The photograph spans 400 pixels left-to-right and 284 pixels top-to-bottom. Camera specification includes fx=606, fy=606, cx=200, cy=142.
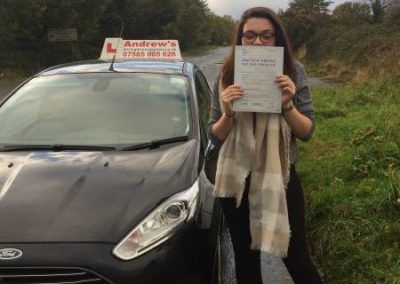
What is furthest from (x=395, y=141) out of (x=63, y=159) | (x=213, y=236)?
(x=63, y=159)

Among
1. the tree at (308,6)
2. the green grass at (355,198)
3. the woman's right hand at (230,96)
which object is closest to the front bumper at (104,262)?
the woman's right hand at (230,96)

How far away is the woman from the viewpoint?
289 cm

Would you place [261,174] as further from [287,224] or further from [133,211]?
[133,211]

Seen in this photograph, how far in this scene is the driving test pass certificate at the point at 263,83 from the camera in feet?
9.16

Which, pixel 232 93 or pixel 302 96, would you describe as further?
pixel 302 96

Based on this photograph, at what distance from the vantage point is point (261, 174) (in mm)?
2957

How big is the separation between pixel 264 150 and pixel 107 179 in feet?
3.13

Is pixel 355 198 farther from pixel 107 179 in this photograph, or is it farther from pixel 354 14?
pixel 354 14

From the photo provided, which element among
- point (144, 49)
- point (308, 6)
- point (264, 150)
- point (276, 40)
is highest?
point (276, 40)

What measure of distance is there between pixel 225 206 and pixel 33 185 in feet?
3.58

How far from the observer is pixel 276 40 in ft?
9.57

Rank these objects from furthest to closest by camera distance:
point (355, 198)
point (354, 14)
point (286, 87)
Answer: point (354, 14)
point (355, 198)
point (286, 87)

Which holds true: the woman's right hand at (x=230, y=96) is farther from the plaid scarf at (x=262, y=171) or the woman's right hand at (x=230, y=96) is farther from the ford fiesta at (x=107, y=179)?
the ford fiesta at (x=107, y=179)

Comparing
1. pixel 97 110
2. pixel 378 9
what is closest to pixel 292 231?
pixel 97 110
